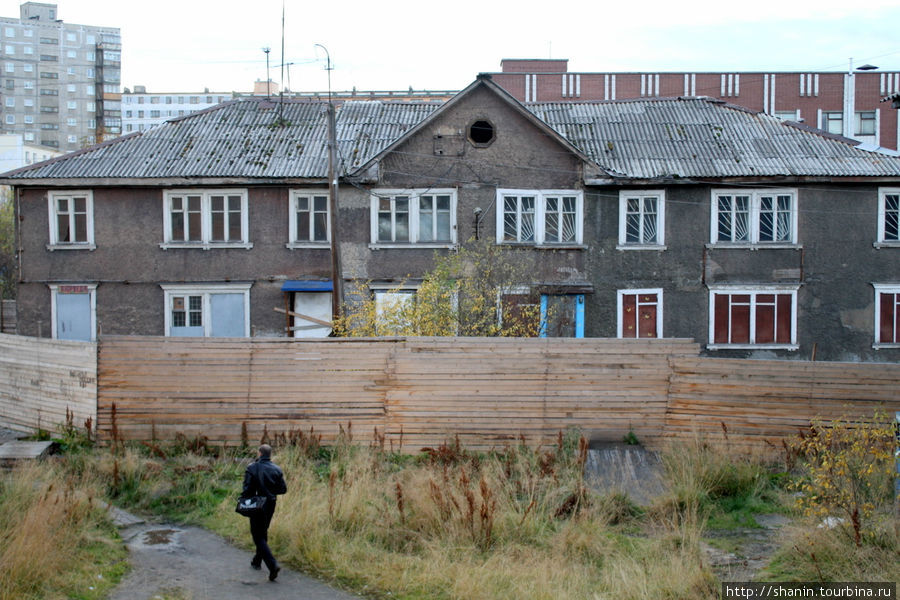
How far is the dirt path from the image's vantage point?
7.72 metres

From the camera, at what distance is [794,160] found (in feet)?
69.5

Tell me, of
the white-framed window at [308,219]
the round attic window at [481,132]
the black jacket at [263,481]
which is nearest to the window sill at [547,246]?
the round attic window at [481,132]

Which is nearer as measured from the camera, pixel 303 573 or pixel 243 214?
pixel 303 573

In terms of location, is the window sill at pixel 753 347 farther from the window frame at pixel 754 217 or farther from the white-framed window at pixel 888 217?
the white-framed window at pixel 888 217

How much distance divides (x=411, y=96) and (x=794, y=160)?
48.6 m

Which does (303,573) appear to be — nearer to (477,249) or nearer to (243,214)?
(477,249)

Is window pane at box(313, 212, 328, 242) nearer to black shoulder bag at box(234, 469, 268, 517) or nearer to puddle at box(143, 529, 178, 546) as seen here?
puddle at box(143, 529, 178, 546)

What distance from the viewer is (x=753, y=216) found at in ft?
69.1

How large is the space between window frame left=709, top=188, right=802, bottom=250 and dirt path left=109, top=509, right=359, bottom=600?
15609mm

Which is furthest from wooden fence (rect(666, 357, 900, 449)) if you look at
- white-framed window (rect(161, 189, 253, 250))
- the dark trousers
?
white-framed window (rect(161, 189, 253, 250))

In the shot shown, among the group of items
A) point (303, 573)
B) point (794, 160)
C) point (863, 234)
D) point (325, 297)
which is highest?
point (794, 160)

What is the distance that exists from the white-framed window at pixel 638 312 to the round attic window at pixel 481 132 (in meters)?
5.28

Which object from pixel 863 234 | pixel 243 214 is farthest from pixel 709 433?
pixel 243 214

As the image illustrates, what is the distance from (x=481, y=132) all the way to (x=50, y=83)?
83.8 meters
